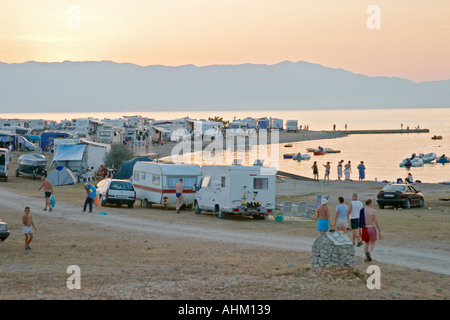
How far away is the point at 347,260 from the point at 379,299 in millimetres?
1807

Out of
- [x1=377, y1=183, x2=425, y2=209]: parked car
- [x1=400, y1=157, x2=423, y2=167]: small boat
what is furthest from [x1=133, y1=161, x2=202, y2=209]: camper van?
[x1=400, y1=157, x2=423, y2=167]: small boat

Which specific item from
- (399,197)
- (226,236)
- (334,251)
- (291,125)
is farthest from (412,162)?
(291,125)

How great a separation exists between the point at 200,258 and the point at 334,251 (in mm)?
3991

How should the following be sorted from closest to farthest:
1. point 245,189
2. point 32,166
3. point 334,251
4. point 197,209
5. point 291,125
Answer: point 334,251, point 245,189, point 197,209, point 32,166, point 291,125

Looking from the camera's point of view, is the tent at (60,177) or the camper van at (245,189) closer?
the camper van at (245,189)

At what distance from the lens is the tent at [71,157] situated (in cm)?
4381

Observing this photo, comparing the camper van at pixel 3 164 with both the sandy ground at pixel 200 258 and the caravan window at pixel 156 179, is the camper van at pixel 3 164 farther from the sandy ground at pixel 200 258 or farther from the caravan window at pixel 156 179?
the caravan window at pixel 156 179

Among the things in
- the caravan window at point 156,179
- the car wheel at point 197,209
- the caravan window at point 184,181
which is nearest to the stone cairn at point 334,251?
the car wheel at point 197,209

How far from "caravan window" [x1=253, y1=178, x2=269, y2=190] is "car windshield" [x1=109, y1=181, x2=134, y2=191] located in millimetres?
6848

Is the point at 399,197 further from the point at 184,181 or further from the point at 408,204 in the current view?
the point at 184,181

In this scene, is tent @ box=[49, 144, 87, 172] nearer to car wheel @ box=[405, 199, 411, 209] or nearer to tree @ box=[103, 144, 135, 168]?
tree @ box=[103, 144, 135, 168]

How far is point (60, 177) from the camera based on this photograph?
135 feet
